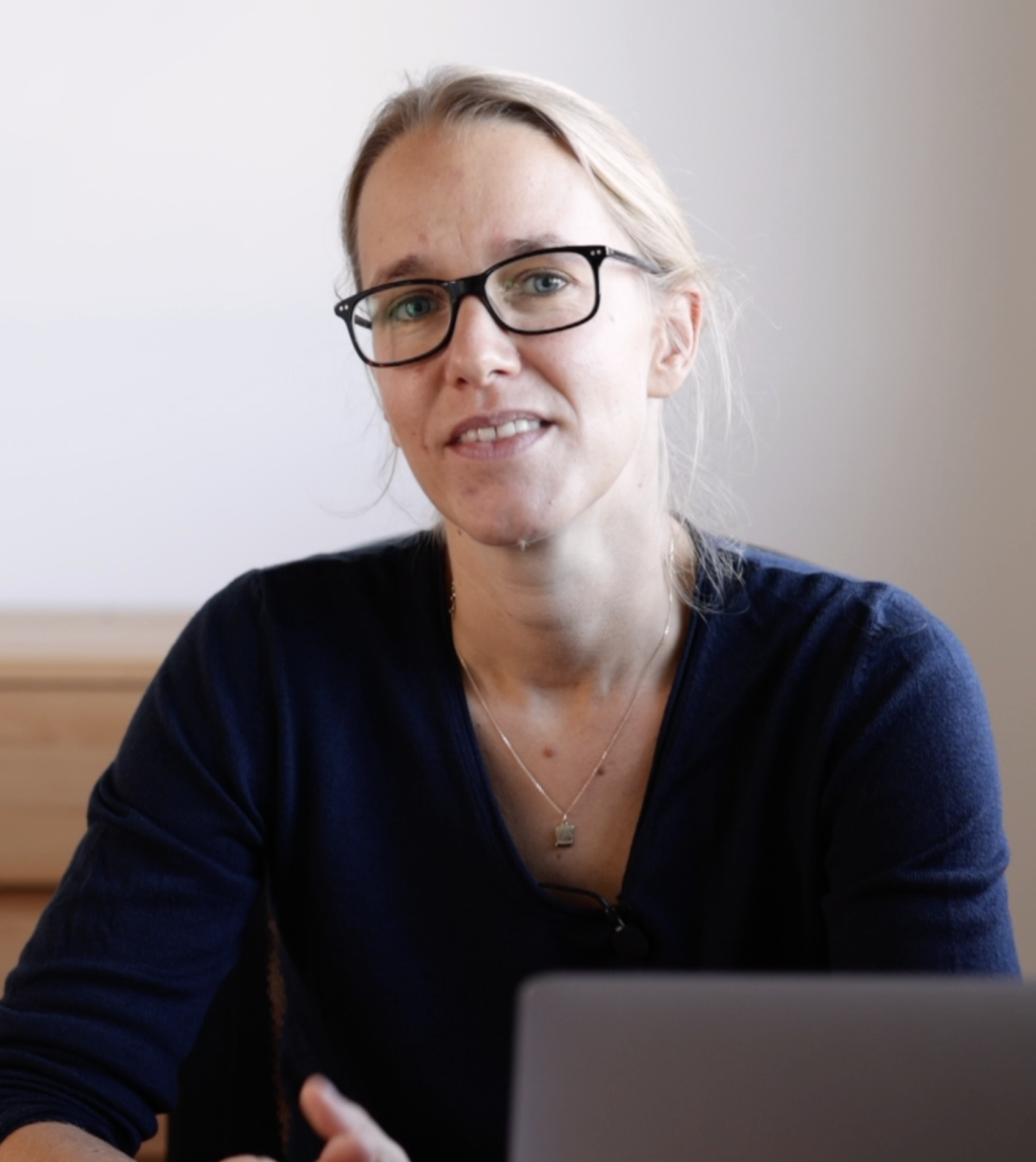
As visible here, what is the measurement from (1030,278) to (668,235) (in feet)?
3.31

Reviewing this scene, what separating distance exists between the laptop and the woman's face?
24.4 inches

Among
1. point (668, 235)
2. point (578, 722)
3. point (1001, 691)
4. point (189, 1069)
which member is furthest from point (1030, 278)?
point (189, 1069)

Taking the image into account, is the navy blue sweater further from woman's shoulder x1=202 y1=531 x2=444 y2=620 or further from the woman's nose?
the woman's nose

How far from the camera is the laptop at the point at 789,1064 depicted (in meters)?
0.52

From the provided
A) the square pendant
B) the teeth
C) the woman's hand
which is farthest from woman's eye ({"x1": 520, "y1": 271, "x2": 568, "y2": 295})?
the woman's hand

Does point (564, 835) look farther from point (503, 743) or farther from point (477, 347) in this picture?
point (477, 347)

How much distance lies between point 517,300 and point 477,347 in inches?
2.4

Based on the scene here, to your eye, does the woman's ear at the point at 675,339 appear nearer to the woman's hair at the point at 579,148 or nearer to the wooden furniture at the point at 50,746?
the woman's hair at the point at 579,148

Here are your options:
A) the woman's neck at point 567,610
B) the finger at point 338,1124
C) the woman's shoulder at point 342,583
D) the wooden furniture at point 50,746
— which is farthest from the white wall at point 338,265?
the finger at point 338,1124

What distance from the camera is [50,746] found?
1821 mm

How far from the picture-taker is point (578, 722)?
1.25m

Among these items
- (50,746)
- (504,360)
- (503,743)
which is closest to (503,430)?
(504,360)

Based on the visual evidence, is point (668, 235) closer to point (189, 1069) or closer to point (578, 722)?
point (578, 722)

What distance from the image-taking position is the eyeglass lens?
1.11m
